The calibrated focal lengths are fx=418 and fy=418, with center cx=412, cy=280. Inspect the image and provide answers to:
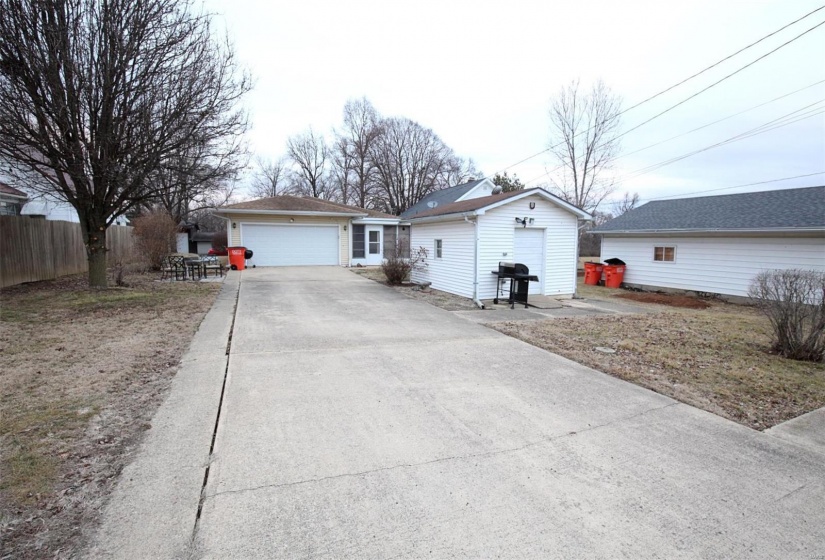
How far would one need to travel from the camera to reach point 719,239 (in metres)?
14.3

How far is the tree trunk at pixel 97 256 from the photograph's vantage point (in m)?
10.6

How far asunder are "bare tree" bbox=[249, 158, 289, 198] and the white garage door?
28.1 metres

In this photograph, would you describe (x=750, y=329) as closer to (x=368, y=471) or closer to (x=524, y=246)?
(x=524, y=246)

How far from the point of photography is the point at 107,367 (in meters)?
4.88

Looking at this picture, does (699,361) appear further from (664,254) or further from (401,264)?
(664,254)

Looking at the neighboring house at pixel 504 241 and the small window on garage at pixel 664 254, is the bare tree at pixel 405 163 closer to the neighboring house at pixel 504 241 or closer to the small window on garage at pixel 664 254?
the small window on garage at pixel 664 254

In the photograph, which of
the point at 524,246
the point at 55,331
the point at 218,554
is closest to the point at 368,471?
the point at 218,554

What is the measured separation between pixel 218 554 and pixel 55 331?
6.46 metres

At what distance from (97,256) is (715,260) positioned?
1898 cm

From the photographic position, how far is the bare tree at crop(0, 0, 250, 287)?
788 cm

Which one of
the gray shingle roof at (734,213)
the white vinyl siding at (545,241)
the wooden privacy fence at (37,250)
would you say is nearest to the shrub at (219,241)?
the wooden privacy fence at (37,250)

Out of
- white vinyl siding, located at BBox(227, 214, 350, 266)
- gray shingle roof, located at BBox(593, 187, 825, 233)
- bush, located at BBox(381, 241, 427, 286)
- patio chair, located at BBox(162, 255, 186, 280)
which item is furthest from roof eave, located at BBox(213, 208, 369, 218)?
gray shingle roof, located at BBox(593, 187, 825, 233)

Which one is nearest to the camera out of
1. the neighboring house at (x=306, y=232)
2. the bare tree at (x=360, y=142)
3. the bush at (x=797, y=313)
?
the bush at (x=797, y=313)

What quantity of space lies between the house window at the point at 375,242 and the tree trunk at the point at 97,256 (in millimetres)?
12630
